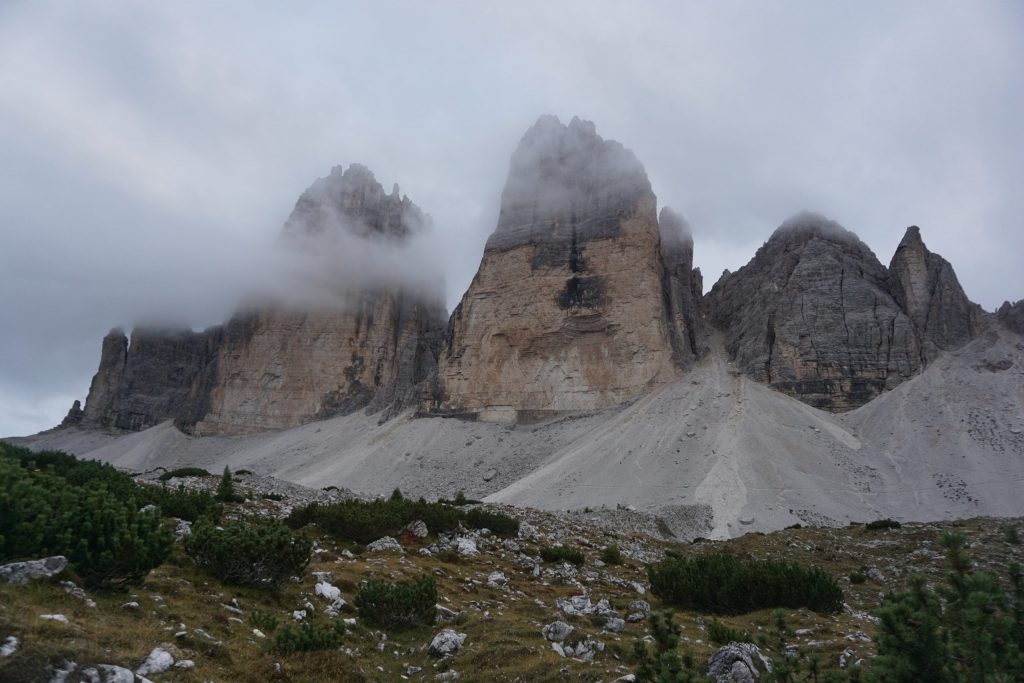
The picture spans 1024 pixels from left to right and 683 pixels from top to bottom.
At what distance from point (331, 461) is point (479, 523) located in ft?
258

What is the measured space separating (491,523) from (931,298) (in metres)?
91.0

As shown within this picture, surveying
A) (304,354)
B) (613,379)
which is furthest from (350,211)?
(613,379)

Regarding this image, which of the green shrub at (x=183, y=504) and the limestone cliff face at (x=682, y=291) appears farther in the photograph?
the limestone cliff face at (x=682, y=291)

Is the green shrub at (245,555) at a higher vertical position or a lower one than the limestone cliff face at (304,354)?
lower

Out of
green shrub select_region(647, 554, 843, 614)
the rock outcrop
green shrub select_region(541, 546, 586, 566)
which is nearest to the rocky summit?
the rock outcrop

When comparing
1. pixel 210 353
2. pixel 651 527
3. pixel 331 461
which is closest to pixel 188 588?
pixel 651 527

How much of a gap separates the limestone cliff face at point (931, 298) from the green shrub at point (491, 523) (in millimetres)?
81742

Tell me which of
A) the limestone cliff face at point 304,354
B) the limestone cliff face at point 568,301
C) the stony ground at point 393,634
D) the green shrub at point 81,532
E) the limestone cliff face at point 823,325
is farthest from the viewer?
the limestone cliff face at point 304,354

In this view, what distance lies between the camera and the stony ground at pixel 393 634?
6676 mm

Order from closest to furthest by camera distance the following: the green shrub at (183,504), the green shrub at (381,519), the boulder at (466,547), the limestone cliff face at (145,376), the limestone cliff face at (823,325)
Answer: the green shrub at (183,504) → the green shrub at (381,519) → the boulder at (466,547) → the limestone cliff face at (823,325) → the limestone cliff face at (145,376)

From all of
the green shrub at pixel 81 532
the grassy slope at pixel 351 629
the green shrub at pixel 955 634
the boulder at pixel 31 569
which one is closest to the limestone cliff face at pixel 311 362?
the grassy slope at pixel 351 629

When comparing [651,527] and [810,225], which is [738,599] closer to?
[651,527]

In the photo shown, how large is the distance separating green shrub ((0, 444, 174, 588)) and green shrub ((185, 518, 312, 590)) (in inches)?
57.6

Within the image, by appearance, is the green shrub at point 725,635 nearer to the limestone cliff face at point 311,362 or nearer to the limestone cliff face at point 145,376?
the limestone cliff face at point 311,362
